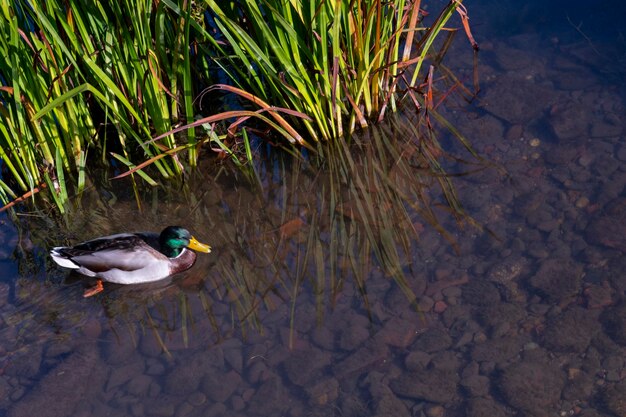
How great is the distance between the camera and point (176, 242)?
5.88 meters

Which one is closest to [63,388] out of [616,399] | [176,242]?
[176,242]

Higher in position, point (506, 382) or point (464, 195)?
point (464, 195)

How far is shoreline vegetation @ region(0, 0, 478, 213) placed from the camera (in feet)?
17.9

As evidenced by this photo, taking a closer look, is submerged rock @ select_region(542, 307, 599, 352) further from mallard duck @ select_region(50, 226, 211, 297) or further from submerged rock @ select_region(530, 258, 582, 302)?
mallard duck @ select_region(50, 226, 211, 297)

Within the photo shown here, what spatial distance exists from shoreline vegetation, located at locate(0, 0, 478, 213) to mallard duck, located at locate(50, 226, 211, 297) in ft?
1.71

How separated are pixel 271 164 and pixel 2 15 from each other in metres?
2.41

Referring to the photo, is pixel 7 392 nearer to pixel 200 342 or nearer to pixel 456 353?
pixel 200 342

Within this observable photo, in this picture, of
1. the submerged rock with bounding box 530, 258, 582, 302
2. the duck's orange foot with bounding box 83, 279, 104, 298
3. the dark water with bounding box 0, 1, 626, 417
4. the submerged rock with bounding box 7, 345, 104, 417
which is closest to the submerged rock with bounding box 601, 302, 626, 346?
the dark water with bounding box 0, 1, 626, 417

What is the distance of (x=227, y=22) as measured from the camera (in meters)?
5.31

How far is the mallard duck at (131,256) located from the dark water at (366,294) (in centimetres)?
10

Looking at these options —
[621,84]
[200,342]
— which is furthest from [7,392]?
[621,84]

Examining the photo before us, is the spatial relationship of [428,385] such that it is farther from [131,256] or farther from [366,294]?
[131,256]

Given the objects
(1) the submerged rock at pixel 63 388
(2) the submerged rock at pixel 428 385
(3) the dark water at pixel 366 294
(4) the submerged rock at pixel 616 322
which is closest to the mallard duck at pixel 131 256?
(3) the dark water at pixel 366 294

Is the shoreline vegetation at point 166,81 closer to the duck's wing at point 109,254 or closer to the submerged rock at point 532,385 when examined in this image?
the duck's wing at point 109,254
